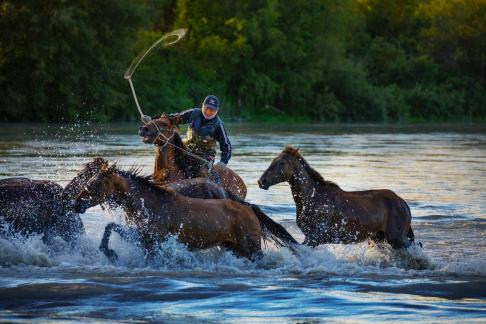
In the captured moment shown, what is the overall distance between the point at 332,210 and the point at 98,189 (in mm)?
3118

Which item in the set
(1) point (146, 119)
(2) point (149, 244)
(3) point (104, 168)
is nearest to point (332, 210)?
(2) point (149, 244)

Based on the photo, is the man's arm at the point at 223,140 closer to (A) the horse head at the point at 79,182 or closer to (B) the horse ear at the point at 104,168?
(A) the horse head at the point at 79,182

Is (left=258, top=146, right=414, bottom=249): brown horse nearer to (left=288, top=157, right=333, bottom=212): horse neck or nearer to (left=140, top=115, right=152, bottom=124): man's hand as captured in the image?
(left=288, top=157, right=333, bottom=212): horse neck

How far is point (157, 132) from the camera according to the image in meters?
14.2

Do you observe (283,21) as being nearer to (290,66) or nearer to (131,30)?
(290,66)

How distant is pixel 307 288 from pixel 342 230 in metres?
1.82

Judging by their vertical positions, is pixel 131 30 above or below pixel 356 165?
above

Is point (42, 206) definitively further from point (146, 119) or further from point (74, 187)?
point (146, 119)

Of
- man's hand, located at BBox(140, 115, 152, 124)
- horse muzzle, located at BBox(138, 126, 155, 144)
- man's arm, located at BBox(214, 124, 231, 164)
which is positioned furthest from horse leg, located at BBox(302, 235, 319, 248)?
man's hand, located at BBox(140, 115, 152, 124)

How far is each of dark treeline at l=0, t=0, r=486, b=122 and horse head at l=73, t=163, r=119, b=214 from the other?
42.4 m

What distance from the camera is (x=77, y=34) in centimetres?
5431

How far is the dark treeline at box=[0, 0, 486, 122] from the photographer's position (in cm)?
5472

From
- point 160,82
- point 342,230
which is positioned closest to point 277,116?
point 160,82

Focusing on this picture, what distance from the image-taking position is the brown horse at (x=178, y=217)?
38.4 feet
